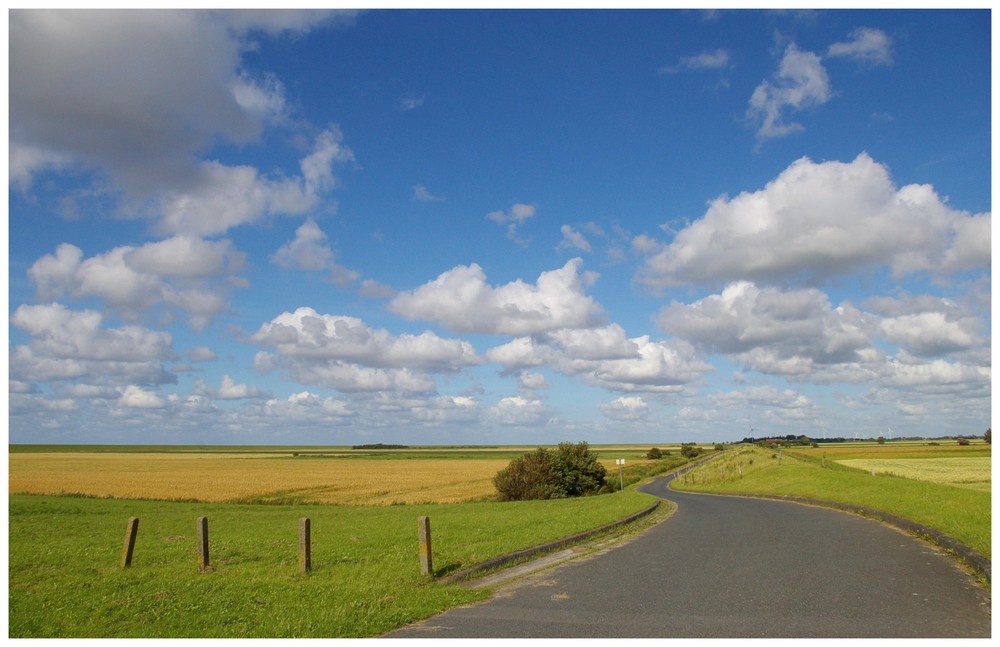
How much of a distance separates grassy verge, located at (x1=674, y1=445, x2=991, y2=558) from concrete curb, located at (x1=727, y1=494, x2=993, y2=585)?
186mm

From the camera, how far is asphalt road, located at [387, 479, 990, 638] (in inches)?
334

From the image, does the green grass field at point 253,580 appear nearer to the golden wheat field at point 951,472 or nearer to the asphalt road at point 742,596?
the asphalt road at point 742,596

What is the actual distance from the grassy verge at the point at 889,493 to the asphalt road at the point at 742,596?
1256 mm

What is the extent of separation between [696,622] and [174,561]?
12.1 m

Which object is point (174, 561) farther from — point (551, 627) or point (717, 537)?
point (717, 537)

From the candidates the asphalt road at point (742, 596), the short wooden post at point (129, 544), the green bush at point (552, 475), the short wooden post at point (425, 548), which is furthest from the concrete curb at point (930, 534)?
the green bush at point (552, 475)

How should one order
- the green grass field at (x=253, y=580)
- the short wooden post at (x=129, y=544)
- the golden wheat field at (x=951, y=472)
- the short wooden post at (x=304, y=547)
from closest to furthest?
1. the green grass field at (x=253, y=580)
2. the short wooden post at (x=304, y=547)
3. the short wooden post at (x=129, y=544)
4. the golden wheat field at (x=951, y=472)

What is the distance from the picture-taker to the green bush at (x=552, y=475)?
158 ft

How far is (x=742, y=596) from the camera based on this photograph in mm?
10203

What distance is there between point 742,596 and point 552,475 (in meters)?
40.0

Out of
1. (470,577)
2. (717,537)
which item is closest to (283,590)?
(470,577)

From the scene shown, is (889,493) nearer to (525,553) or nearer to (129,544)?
(525,553)

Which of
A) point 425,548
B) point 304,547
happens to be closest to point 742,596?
point 425,548

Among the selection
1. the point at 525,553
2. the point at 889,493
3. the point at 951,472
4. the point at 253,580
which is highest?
the point at 253,580
